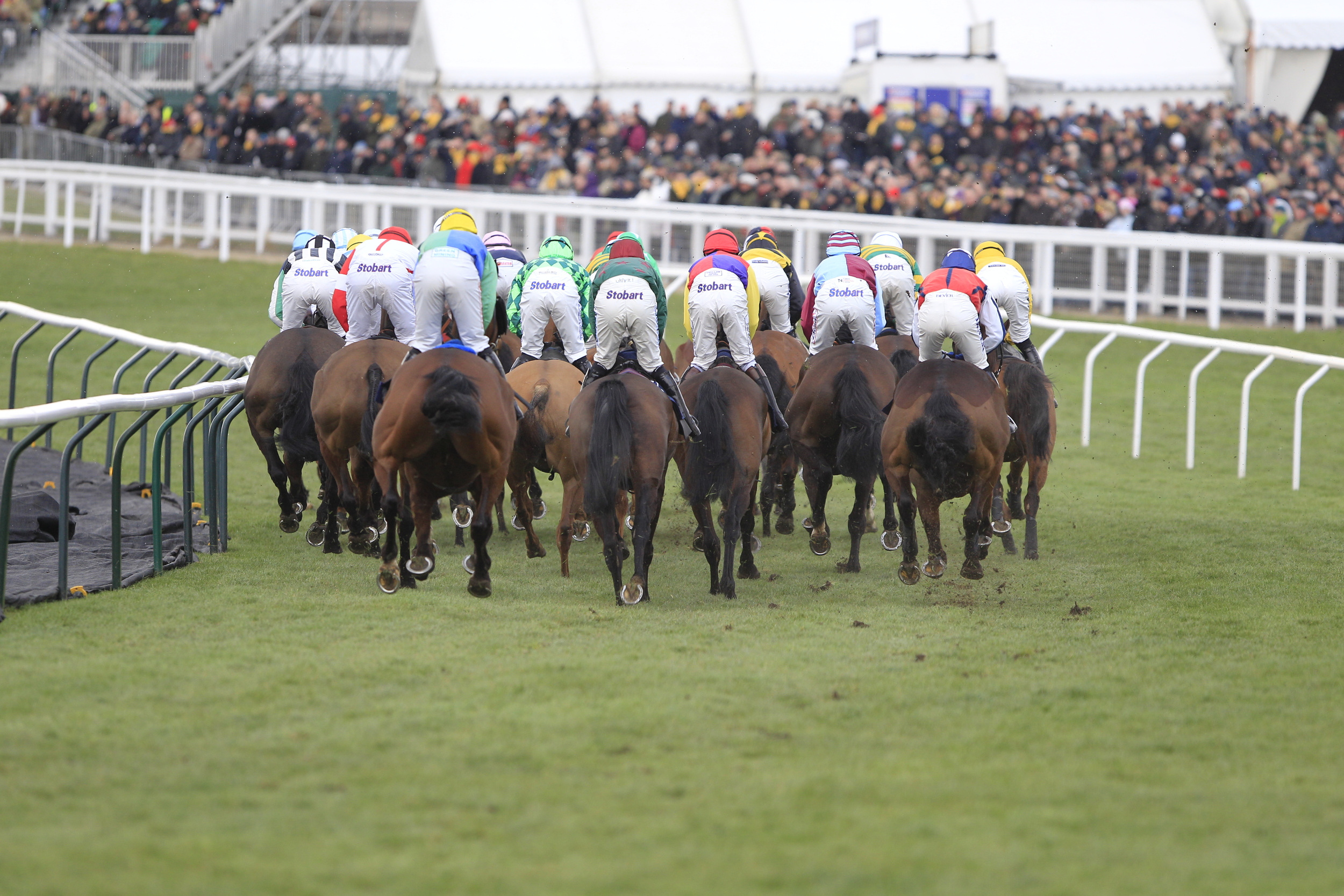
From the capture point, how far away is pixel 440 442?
6.08 meters

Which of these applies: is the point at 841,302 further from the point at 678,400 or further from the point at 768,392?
the point at 678,400

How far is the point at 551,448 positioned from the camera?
768 cm

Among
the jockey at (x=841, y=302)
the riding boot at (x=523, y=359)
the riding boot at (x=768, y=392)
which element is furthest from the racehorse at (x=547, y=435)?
the jockey at (x=841, y=302)

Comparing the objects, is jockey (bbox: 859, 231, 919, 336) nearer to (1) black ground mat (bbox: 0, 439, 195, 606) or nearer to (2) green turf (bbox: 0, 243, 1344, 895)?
(2) green turf (bbox: 0, 243, 1344, 895)

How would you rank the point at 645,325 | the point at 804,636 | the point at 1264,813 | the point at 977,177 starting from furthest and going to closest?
the point at 977,177 → the point at 645,325 → the point at 804,636 → the point at 1264,813

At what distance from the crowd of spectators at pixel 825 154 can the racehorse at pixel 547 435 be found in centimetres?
947

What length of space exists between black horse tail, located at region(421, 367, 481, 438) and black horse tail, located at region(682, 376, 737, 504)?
141cm

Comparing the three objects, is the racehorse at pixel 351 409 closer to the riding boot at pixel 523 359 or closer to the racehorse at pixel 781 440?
the riding boot at pixel 523 359

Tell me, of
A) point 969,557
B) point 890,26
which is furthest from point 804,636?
point 890,26

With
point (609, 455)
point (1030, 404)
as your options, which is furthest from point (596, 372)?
point (1030, 404)

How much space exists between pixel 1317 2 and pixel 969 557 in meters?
21.2

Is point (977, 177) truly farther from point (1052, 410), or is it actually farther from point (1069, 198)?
point (1052, 410)

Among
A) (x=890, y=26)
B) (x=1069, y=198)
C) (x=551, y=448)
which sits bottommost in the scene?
(x=551, y=448)

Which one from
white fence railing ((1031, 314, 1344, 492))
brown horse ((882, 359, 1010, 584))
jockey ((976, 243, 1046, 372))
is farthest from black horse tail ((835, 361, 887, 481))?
white fence railing ((1031, 314, 1344, 492))
